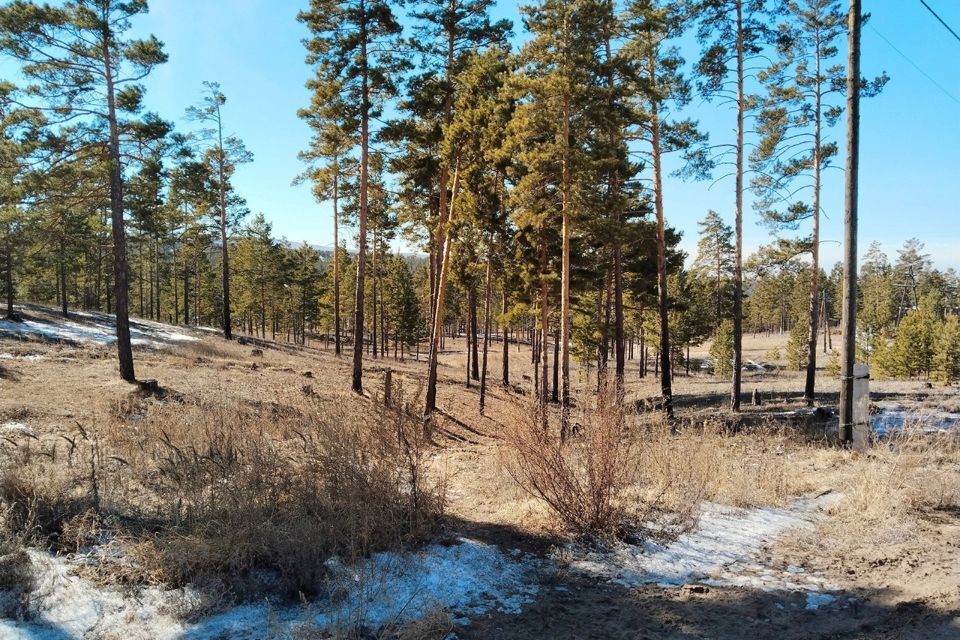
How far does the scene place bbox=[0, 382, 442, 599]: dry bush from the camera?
155 inches

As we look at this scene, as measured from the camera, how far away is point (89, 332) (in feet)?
81.8

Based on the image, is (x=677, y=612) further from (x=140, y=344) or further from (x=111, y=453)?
(x=140, y=344)

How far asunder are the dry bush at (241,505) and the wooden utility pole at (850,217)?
7495mm

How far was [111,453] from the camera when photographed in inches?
259

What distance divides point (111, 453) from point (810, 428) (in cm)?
1437

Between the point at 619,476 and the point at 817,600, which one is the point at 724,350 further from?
the point at 817,600

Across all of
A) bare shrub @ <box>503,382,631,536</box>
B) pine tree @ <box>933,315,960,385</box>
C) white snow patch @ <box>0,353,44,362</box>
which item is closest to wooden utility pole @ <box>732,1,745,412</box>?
bare shrub @ <box>503,382,631,536</box>

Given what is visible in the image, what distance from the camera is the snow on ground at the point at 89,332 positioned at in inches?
885

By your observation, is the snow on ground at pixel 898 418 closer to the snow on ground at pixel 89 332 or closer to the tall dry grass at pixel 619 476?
the tall dry grass at pixel 619 476

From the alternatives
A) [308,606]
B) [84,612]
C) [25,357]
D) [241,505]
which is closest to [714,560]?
[308,606]

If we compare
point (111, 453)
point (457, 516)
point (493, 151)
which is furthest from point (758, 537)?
point (493, 151)

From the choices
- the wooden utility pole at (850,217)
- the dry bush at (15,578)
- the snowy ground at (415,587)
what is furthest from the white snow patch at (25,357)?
the wooden utility pole at (850,217)

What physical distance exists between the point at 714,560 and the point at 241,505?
425cm

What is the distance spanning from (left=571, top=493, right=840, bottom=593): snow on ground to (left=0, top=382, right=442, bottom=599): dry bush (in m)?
1.78
